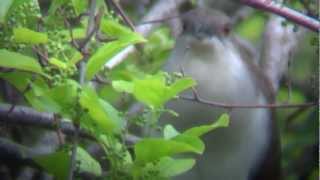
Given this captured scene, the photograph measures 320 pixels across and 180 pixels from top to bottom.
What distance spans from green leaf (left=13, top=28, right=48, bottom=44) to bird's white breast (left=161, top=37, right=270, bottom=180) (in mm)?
568

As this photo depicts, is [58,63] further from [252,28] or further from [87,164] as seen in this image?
[252,28]

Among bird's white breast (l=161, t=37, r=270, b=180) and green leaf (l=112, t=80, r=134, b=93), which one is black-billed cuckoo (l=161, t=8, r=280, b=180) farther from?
green leaf (l=112, t=80, r=134, b=93)

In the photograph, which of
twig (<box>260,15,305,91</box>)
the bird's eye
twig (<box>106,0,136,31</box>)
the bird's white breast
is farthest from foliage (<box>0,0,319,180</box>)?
twig (<box>260,15,305,91</box>)

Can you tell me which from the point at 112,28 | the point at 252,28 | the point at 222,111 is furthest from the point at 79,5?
the point at 252,28

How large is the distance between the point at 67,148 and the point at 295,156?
1281mm

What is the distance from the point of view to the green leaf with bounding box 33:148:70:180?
133 cm

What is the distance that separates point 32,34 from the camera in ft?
4.19

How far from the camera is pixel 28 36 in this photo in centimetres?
128

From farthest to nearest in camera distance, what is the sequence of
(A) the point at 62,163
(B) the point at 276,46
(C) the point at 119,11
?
1. (B) the point at 276,46
2. (C) the point at 119,11
3. (A) the point at 62,163

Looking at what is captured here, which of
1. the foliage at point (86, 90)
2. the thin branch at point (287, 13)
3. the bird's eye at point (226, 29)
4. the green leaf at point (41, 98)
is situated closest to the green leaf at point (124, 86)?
the foliage at point (86, 90)

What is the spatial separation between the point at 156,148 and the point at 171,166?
0.08m

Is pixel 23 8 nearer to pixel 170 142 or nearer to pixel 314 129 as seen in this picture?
pixel 170 142

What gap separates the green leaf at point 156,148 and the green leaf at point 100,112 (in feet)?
0.16

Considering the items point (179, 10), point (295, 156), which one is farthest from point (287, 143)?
point (179, 10)
